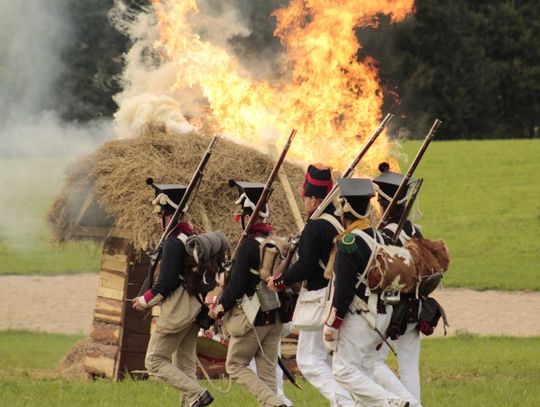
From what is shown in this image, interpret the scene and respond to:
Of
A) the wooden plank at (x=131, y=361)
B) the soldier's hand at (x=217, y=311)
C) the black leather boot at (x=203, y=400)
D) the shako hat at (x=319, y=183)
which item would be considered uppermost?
the shako hat at (x=319, y=183)

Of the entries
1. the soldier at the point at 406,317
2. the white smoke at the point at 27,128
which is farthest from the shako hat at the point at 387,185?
the white smoke at the point at 27,128

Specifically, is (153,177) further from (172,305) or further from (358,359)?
(358,359)

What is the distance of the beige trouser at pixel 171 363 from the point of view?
10953mm

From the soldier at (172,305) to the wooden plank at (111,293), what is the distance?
300 cm

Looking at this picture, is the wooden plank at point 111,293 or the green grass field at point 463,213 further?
the green grass field at point 463,213

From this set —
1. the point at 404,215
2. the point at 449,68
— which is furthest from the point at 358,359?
the point at 449,68

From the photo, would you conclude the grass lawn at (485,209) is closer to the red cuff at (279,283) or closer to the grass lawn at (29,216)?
the grass lawn at (29,216)

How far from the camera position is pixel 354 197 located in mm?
9547

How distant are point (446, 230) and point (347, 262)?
20.8m

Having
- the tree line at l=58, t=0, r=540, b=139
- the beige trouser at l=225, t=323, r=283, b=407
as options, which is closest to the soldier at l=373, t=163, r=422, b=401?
the beige trouser at l=225, t=323, r=283, b=407

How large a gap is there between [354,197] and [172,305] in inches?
90.1

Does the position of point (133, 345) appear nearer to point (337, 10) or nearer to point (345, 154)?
point (345, 154)

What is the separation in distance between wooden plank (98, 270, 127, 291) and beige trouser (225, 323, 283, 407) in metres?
3.38

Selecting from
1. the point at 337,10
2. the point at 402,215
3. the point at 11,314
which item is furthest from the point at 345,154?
the point at 11,314
